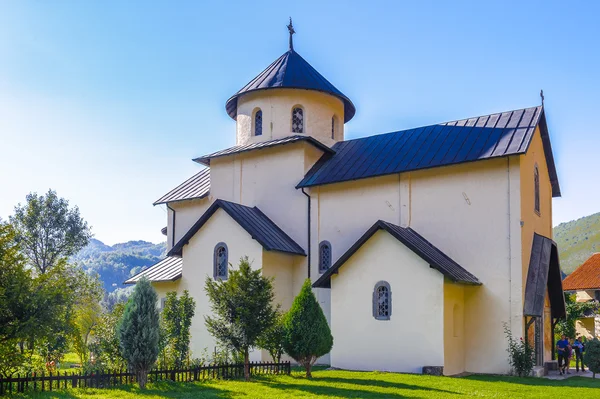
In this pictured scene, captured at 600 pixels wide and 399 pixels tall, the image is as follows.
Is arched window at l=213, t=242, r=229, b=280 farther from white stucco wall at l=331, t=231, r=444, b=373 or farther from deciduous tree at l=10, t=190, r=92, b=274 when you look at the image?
deciduous tree at l=10, t=190, r=92, b=274

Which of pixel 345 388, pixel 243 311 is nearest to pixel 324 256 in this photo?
pixel 243 311

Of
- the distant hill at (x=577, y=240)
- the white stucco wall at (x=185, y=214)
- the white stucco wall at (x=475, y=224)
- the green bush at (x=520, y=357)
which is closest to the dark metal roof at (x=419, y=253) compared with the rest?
the white stucco wall at (x=475, y=224)

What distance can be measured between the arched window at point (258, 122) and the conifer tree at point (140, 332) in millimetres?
12654

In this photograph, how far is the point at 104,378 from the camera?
13.5 metres

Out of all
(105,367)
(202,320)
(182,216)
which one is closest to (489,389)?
(105,367)

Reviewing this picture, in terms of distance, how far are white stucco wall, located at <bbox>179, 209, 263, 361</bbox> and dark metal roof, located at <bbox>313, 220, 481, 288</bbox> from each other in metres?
3.32

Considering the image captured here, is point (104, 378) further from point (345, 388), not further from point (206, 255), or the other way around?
A: point (206, 255)

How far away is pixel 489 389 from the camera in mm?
14516

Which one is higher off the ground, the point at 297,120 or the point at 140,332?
the point at 297,120

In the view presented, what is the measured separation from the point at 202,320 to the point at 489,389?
11.0 metres

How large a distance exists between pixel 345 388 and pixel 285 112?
1390 cm

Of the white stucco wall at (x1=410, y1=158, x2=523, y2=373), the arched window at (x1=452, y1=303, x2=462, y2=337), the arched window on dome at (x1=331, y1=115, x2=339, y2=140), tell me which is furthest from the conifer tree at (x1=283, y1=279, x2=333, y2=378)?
the arched window on dome at (x1=331, y1=115, x2=339, y2=140)

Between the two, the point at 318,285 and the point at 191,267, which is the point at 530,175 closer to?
the point at 318,285

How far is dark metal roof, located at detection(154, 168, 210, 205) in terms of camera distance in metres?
26.6
